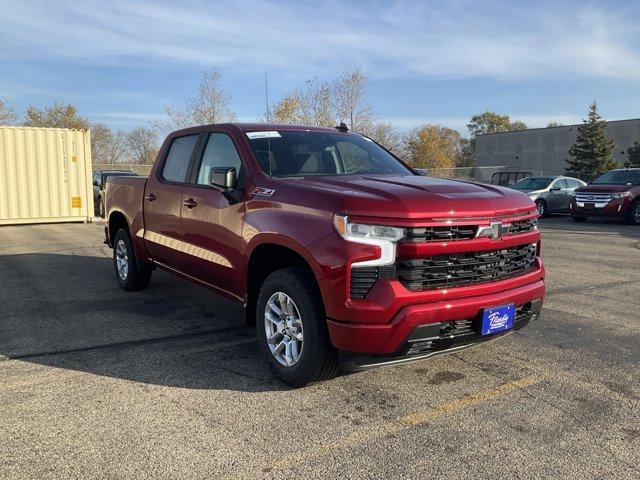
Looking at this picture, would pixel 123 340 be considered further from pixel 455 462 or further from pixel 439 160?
pixel 439 160

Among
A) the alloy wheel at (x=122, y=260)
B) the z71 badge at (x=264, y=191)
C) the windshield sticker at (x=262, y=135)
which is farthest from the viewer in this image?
the alloy wheel at (x=122, y=260)

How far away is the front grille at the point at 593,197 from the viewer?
631 inches

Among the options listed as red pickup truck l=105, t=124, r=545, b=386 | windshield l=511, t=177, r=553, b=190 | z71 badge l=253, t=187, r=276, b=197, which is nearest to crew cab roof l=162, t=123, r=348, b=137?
red pickup truck l=105, t=124, r=545, b=386

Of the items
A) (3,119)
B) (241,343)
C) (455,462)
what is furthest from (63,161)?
(3,119)

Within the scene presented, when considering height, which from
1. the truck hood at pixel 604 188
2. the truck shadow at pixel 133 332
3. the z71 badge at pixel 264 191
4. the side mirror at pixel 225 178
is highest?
the side mirror at pixel 225 178

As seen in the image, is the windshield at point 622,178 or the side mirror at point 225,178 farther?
the windshield at point 622,178

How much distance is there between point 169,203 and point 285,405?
2679 millimetres

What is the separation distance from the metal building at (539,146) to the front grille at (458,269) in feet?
193

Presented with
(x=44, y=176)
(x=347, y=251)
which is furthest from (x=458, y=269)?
(x=44, y=176)

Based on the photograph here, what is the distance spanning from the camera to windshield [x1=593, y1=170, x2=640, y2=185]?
1648 cm

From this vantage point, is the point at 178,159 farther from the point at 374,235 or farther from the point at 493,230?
the point at 493,230

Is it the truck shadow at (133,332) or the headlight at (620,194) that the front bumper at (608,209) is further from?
the truck shadow at (133,332)

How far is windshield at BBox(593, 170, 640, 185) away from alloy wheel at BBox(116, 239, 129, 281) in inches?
586

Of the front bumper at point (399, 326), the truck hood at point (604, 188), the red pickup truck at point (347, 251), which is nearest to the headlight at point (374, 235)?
the red pickup truck at point (347, 251)
